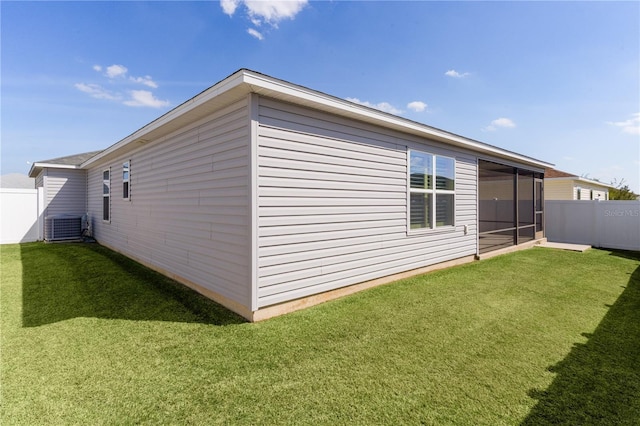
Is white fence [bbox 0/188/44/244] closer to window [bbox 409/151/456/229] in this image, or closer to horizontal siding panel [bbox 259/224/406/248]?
horizontal siding panel [bbox 259/224/406/248]

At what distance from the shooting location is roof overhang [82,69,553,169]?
3.33 m

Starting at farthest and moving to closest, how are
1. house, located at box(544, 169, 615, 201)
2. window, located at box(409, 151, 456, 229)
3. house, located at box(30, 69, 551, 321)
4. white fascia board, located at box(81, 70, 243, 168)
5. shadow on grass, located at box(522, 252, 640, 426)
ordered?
house, located at box(544, 169, 615, 201) → window, located at box(409, 151, 456, 229) → house, located at box(30, 69, 551, 321) → white fascia board, located at box(81, 70, 243, 168) → shadow on grass, located at box(522, 252, 640, 426)

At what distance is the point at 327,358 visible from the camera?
271 centimetres

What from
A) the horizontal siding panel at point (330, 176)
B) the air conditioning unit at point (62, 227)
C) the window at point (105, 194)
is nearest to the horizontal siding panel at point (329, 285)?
the horizontal siding panel at point (330, 176)

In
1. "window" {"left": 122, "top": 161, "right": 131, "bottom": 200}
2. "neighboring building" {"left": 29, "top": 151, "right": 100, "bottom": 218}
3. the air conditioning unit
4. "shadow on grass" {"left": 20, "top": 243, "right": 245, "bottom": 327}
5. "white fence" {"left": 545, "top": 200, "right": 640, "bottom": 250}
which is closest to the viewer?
"shadow on grass" {"left": 20, "top": 243, "right": 245, "bottom": 327}

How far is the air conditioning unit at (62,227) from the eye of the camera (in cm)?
1025

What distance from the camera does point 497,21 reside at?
740 cm

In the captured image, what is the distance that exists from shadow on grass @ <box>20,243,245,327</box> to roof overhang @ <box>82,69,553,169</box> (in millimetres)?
2793

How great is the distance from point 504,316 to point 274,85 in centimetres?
423

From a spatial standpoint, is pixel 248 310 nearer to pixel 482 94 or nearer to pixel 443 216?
pixel 443 216

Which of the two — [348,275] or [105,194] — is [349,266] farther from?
[105,194]

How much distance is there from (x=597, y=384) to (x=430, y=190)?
164 inches

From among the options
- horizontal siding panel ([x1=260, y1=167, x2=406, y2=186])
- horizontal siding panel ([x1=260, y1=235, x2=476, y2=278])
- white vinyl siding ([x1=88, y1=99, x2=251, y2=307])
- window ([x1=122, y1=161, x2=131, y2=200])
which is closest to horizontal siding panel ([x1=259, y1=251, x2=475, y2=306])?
horizontal siding panel ([x1=260, y1=235, x2=476, y2=278])

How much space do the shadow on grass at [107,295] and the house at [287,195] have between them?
0.87 feet
